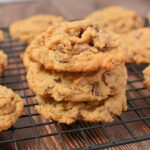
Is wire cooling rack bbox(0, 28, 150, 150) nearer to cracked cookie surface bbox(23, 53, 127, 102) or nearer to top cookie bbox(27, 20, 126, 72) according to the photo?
cracked cookie surface bbox(23, 53, 127, 102)

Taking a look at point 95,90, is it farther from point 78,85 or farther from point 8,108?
point 8,108

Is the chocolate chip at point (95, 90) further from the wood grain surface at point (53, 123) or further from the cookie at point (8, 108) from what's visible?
the cookie at point (8, 108)

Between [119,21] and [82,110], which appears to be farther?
[119,21]

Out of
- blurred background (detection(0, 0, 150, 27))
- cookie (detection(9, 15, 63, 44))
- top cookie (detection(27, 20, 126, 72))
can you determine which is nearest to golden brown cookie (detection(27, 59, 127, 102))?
top cookie (detection(27, 20, 126, 72))

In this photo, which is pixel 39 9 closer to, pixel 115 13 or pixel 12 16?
pixel 12 16

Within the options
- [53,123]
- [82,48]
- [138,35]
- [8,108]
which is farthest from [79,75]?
[138,35]

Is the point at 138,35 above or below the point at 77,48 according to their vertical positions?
below
